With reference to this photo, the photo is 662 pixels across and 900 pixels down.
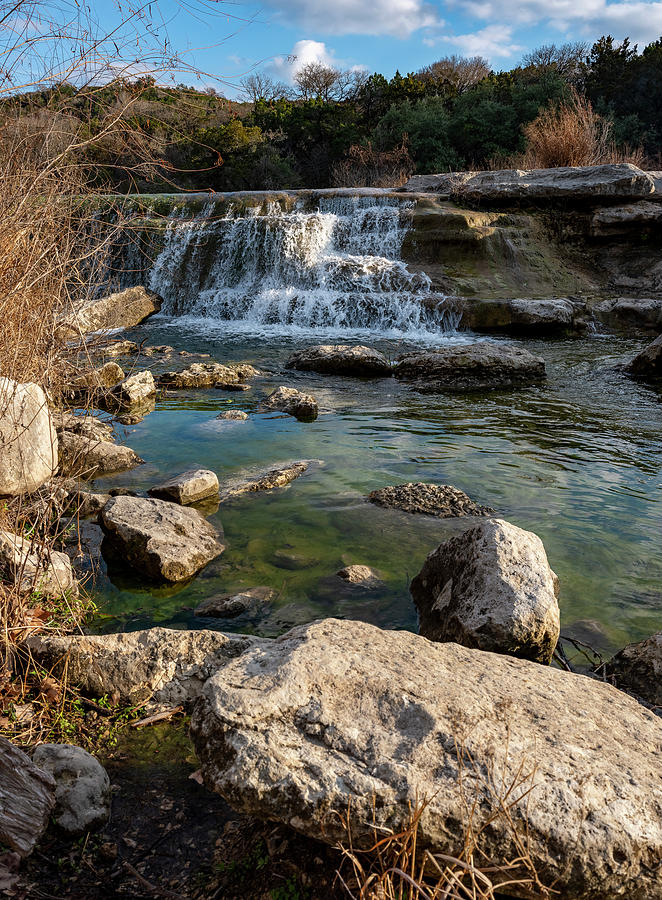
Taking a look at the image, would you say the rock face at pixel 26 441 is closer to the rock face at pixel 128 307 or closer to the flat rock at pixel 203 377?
the flat rock at pixel 203 377

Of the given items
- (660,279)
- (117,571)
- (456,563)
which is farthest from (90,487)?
(660,279)

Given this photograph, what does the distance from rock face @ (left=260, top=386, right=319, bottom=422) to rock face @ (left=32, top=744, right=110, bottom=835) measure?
528 centimetres

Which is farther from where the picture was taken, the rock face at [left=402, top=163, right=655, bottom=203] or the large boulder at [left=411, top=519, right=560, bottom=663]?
the rock face at [left=402, top=163, right=655, bottom=203]

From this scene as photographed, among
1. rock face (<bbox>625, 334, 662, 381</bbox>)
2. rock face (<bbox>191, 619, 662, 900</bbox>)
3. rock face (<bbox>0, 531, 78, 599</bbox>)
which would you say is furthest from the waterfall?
rock face (<bbox>191, 619, 662, 900</bbox>)

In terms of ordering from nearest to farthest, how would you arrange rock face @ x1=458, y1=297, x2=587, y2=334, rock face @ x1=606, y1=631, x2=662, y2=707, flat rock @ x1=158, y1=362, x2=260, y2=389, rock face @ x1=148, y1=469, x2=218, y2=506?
1. rock face @ x1=606, y1=631, x2=662, y2=707
2. rock face @ x1=148, y1=469, x2=218, y2=506
3. flat rock @ x1=158, y1=362, x2=260, y2=389
4. rock face @ x1=458, y1=297, x2=587, y2=334

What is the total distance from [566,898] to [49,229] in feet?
11.0

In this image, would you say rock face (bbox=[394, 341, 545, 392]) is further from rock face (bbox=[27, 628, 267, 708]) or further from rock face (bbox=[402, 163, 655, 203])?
rock face (bbox=[402, 163, 655, 203])

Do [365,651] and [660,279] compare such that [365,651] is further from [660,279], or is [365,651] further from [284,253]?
[660,279]

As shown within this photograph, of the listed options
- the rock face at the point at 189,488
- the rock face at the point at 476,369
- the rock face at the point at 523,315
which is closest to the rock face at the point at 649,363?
the rock face at the point at 476,369

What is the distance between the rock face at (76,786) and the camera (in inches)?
76.0

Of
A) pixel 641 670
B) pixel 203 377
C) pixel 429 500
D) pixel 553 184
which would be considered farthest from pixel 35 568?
pixel 553 184

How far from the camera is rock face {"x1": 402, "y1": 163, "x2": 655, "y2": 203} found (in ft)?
46.4

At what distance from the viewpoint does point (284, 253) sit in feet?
46.1

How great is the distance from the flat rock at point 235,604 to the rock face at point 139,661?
0.59 m
